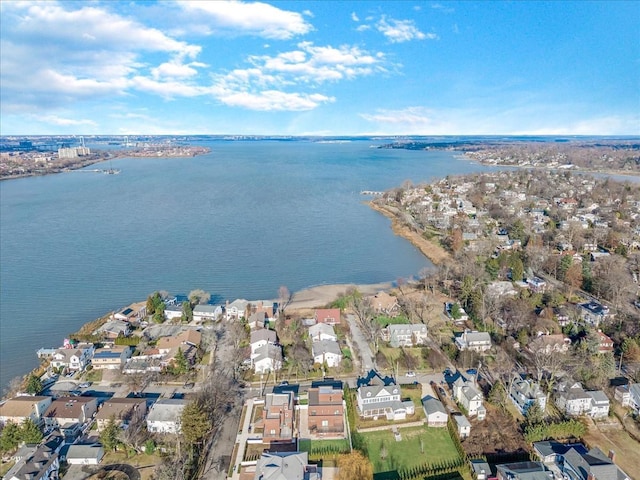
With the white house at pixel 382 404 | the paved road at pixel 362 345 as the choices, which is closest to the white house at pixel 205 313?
the paved road at pixel 362 345

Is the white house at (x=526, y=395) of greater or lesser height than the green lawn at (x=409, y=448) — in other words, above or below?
above

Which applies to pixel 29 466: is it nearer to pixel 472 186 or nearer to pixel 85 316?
pixel 85 316

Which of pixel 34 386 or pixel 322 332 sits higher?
pixel 322 332

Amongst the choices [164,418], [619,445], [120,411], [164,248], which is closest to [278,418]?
[164,418]

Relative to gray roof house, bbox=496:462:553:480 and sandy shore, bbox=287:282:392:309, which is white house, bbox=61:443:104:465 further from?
sandy shore, bbox=287:282:392:309

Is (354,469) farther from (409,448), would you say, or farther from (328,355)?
(328,355)

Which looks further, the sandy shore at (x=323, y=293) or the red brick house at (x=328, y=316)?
the sandy shore at (x=323, y=293)

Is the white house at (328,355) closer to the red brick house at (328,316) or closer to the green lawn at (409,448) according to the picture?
the red brick house at (328,316)
